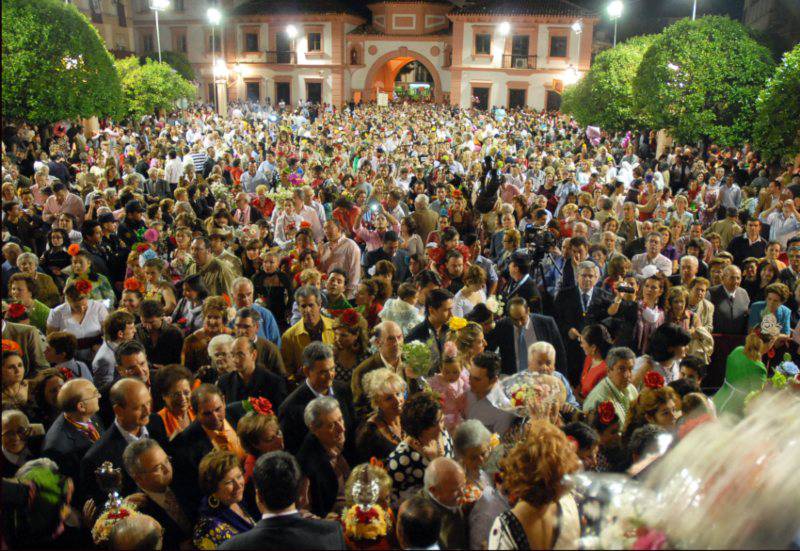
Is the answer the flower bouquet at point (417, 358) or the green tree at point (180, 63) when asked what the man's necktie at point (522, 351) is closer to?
the flower bouquet at point (417, 358)

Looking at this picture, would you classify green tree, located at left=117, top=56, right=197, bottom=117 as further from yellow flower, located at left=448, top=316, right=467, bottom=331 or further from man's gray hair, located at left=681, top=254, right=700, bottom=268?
yellow flower, located at left=448, top=316, right=467, bottom=331

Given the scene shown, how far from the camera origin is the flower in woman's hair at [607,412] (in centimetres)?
392

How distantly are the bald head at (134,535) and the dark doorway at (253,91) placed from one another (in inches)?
1755

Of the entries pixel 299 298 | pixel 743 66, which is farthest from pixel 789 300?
pixel 743 66

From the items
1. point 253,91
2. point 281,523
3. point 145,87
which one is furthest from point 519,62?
point 281,523

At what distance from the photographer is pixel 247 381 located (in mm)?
4371

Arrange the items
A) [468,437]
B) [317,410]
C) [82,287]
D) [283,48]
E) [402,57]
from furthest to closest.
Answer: [402,57] → [283,48] → [82,287] → [317,410] → [468,437]

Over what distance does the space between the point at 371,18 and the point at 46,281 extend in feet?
141

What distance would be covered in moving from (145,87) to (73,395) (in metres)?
22.5

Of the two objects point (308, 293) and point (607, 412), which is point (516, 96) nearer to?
point (308, 293)

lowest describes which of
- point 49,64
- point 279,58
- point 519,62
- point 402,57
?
point 49,64

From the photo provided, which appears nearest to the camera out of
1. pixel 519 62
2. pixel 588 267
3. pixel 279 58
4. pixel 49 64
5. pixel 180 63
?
pixel 588 267

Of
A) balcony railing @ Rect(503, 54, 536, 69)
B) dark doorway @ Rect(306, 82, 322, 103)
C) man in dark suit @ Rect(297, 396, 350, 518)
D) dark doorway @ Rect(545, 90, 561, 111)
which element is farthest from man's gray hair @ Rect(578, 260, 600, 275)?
dark doorway @ Rect(306, 82, 322, 103)

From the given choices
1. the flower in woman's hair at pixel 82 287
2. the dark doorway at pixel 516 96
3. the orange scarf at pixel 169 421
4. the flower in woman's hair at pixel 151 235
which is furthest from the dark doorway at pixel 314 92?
the orange scarf at pixel 169 421
